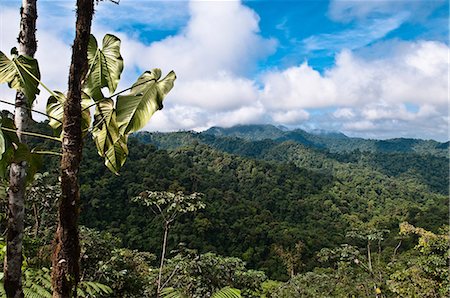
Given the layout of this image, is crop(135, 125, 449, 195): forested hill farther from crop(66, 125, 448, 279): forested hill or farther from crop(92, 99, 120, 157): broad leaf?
crop(92, 99, 120, 157): broad leaf

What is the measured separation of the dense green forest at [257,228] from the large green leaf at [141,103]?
5.91 feet

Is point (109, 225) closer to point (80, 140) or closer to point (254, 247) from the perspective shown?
point (254, 247)

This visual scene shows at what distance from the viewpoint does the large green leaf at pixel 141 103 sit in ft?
4.05

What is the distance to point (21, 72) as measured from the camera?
136 cm

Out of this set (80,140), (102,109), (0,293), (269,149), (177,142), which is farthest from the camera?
(269,149)

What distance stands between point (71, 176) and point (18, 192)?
2.35 feet

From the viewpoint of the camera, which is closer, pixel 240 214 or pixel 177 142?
pixel 240 214

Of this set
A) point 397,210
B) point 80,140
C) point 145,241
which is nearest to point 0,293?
point 80,140

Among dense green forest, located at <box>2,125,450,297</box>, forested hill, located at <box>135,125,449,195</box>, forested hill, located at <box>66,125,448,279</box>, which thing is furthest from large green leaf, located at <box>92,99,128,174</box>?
forested hill, located at <box>135,125,449,195</box>

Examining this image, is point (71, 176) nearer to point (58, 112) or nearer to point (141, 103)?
point (141, 103)

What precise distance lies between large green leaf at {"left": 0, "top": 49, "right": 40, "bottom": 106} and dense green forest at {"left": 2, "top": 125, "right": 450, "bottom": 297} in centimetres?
158

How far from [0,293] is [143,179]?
25638 mm

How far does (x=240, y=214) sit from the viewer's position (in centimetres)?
3012

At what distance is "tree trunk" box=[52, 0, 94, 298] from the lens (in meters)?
1.05
